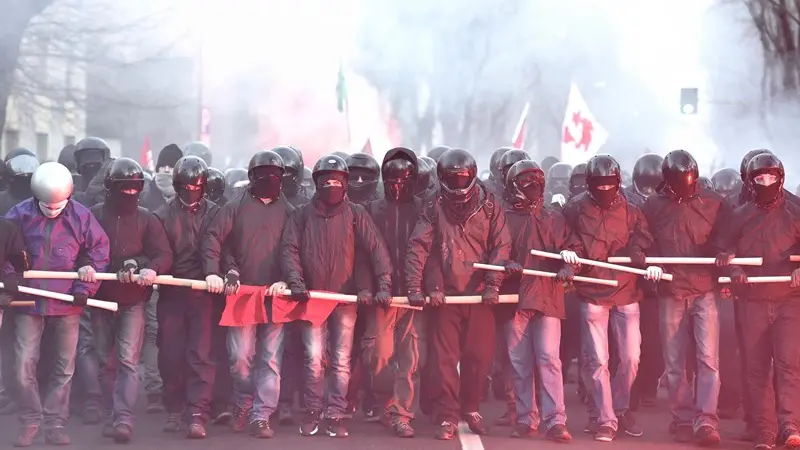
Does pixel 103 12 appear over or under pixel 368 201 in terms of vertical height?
over

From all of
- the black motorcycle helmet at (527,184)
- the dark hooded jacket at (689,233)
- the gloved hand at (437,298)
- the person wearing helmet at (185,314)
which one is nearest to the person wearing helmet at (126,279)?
the person wearing helmet at (185,314)

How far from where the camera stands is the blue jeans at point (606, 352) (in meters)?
9.89

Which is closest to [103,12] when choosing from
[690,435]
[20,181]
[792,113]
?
[792,113]

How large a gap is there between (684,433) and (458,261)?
2029mm

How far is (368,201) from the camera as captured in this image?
36.5ft

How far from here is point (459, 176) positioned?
10031 millimetres

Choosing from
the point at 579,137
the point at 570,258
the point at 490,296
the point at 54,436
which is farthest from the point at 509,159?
the point at 579,137

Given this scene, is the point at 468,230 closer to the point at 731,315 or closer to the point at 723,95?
the point at 731,315

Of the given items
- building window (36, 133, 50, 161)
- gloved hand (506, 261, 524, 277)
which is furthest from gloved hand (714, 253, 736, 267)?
building window (36, 133, 50, 161)

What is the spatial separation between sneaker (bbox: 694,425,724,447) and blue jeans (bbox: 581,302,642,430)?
0.59 metres

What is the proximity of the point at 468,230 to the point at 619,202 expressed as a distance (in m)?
1.12

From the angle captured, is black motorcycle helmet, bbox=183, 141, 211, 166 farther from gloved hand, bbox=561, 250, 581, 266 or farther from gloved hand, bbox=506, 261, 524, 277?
gloved hand, bbox=561, 250, 581, 266

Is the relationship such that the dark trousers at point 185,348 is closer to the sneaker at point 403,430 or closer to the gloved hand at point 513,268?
the sneaker at point 403,430

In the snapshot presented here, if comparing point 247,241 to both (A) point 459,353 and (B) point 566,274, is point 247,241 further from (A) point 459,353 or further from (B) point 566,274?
(B) point 566,274
